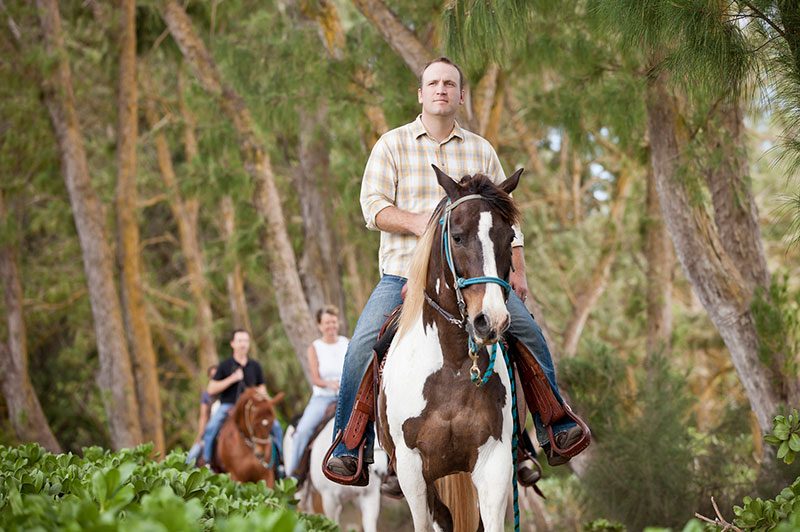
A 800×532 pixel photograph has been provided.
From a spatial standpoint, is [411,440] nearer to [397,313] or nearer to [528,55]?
[397,313]

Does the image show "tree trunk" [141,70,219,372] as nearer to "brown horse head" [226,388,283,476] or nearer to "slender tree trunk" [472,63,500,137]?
"brown horse head" [226,388,283,476]

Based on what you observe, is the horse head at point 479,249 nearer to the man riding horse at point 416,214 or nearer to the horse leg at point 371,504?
the man riding horse at point 416,214

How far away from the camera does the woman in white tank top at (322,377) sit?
305 inches

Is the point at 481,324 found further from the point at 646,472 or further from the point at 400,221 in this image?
the point at 646,472

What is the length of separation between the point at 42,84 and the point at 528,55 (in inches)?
472

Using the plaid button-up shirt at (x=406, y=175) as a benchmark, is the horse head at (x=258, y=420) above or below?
below

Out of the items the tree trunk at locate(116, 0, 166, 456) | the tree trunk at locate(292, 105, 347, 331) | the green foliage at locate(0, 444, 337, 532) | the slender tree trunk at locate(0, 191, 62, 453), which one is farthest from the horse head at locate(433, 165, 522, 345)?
the slender tree trunk at locate(0, 191, 62, 453)

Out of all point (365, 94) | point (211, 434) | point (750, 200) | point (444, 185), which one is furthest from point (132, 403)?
point (444, 185)

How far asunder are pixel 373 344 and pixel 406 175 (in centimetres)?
93

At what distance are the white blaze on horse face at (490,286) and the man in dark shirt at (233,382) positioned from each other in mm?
6363

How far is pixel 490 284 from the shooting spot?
123 inches

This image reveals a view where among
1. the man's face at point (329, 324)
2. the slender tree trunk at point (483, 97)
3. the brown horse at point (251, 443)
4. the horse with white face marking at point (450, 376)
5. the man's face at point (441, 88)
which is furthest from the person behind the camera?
the slender tree trunk at point (483, 97)

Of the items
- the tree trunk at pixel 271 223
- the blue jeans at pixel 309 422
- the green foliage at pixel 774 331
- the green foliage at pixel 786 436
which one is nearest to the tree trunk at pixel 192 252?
the tree trunk at pixel 271 223

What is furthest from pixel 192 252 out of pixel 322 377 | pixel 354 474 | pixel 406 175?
pixel 354 474
